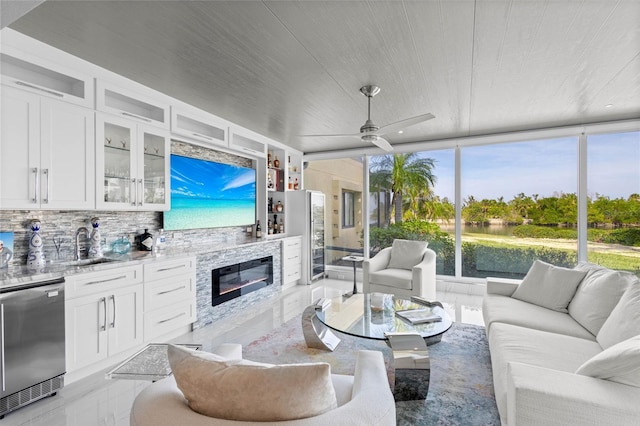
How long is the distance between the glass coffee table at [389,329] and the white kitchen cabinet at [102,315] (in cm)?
153

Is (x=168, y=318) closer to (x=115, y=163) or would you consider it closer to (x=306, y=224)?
(x=115, y=163)

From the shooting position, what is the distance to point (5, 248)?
2371mm

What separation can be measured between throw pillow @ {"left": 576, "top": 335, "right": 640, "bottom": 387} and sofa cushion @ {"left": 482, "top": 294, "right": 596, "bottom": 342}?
0.92 meters

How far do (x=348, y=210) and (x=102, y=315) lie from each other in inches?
178

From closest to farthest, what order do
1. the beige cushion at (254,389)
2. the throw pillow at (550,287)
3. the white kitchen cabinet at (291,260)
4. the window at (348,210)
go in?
the beige cushion at (254,389) < the throw pillow at (550,287) < the white kitchen cabinet at (291,260) < the window at (348,210)

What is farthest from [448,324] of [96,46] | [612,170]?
[612,170]

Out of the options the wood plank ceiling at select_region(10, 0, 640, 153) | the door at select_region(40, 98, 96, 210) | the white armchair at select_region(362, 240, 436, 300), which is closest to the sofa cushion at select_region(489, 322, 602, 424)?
the white armchair at select_region(362, 240, 436, 300)

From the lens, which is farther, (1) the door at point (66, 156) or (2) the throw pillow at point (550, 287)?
(2) the throw pillow at point (550, 287)

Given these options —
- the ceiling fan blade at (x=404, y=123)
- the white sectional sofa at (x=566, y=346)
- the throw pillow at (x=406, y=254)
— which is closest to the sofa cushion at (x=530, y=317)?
the white sectional sofa at (x=566, y=346)

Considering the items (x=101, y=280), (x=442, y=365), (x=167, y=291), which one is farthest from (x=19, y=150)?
(x=442, y=365)

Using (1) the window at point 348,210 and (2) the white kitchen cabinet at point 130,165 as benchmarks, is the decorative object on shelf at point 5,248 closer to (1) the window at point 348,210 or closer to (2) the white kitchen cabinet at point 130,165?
(2) the white kitchen cabinet at point 130,165

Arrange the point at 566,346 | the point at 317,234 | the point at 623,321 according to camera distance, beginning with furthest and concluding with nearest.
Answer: the point at 317,234 < the point at 566,346 < the point at 623,321

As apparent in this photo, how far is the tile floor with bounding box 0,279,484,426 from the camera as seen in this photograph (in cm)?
198

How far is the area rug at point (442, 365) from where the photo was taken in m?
1.96
